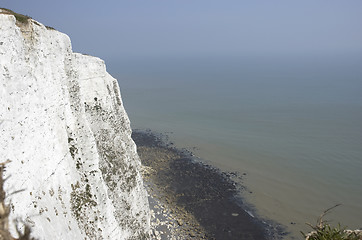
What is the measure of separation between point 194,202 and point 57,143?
86.7ft

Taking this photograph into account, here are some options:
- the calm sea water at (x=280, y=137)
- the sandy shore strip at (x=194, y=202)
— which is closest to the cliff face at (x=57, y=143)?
the sandy shore strip at (x=194, y=202)

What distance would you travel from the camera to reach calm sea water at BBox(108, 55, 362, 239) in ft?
130

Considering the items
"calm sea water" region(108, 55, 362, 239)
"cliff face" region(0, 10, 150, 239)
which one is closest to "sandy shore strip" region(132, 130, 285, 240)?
"calm sea water" region(108, 55, 362, 239)

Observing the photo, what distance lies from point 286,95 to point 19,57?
334 feet

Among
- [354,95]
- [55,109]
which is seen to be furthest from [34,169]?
[354,95]

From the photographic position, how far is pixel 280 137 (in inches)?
2450

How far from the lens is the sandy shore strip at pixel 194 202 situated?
32.1 meters

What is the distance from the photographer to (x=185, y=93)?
378 feet

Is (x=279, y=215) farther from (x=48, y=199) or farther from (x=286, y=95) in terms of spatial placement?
(x=286, y=95)

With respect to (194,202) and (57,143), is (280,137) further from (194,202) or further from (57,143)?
(57,143)

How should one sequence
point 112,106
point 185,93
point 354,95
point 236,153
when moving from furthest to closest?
point 185,93, point 354,95, point 236,153, point 112,106

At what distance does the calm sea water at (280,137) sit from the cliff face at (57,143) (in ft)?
80.4

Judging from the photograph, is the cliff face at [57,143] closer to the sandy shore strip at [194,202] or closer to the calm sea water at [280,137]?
the sandy shore strip at [194,202]

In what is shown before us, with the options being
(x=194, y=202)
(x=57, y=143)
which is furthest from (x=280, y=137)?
(x=57, y=143)
